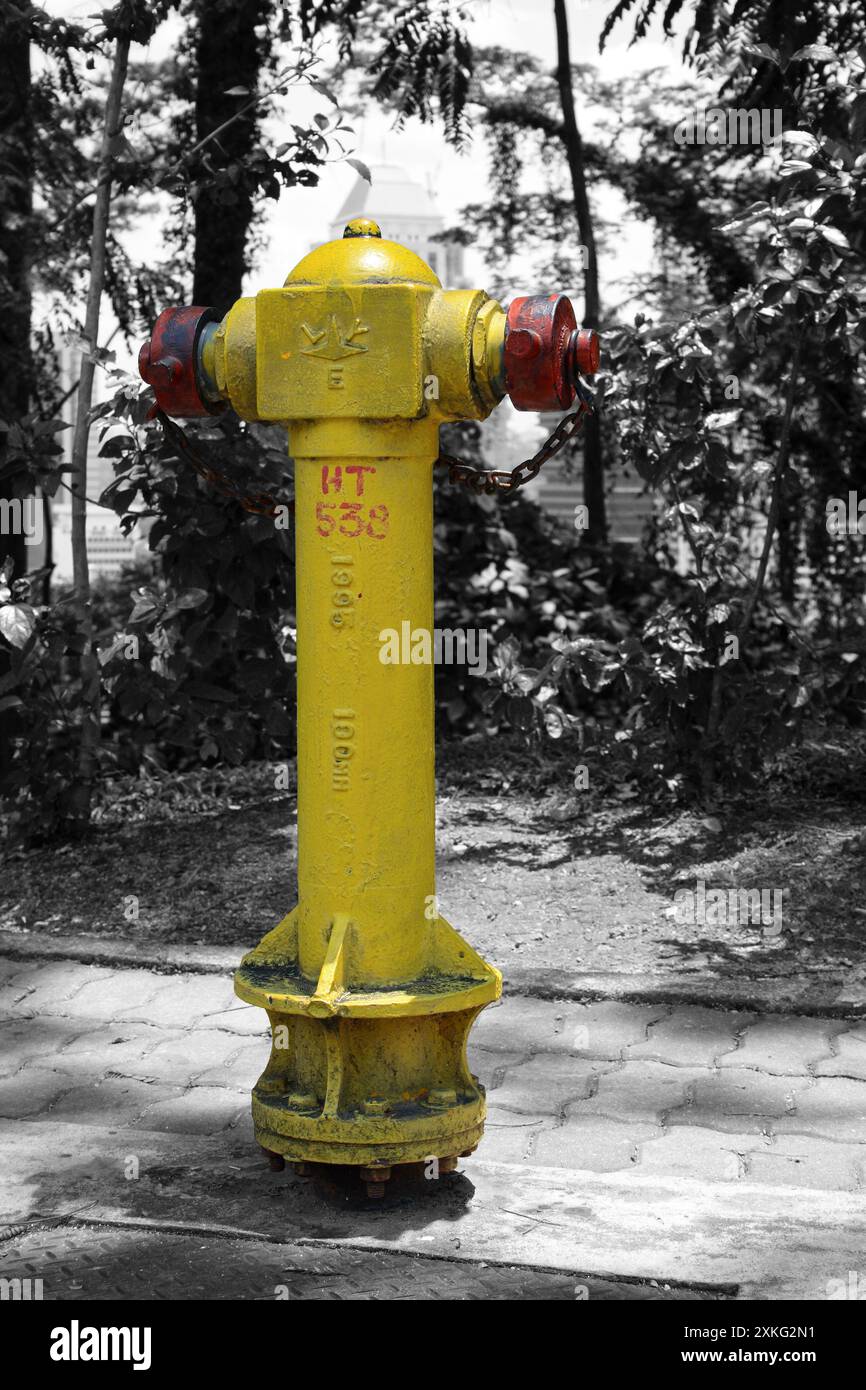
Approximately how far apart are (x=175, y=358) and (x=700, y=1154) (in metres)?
1.86

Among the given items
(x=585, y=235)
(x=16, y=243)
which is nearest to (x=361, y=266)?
(x=16, y=243)

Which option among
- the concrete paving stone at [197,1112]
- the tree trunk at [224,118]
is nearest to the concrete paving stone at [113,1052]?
the concrete paving stone at [197,1112]

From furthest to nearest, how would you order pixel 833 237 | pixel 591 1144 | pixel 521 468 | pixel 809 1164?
pixel 833 237, pixel 591 1144, pixel 809 1164, pixel 521 468

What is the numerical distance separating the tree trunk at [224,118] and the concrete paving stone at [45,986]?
3.95 m

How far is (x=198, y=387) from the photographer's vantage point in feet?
9.72

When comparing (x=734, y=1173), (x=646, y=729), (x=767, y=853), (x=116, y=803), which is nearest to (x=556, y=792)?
(x=646, y=729)

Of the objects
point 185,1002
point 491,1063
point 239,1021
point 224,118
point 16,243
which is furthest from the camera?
point 16,243

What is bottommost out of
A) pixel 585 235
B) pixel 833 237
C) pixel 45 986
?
pixel 45 986

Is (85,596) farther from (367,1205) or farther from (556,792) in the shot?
(367,1205)

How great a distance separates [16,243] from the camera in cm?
838

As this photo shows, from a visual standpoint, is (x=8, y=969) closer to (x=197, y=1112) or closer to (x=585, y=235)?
(x=197, y=1112)

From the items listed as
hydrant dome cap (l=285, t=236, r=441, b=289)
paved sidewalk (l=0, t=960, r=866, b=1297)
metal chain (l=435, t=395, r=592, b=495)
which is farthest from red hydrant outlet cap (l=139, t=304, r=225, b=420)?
paved sidewalk (l=0, t=960, r=866, b=1297)

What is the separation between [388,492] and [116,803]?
3783 millimetres

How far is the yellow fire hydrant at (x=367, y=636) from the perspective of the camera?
2.77 meters
